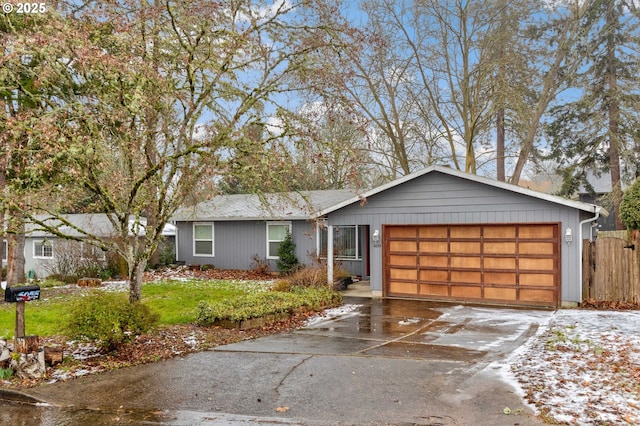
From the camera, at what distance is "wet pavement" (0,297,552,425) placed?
202 inches

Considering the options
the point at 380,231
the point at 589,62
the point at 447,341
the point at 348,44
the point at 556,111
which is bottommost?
the point at 447,341

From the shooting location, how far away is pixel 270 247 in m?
20.1

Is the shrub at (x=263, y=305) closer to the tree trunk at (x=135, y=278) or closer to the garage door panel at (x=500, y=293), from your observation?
the tree trunk at (x=135, y=278)

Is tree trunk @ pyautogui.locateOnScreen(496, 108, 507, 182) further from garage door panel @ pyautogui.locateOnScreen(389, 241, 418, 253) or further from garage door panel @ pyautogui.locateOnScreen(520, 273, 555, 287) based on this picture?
garage door panel @ pyautogui.locateOnScreen(520, 273, 555, 287)

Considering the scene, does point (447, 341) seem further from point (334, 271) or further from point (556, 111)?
point (556, 111)

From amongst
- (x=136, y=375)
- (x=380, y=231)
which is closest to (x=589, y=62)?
(x=380, y=231)

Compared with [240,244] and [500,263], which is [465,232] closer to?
[500,263]

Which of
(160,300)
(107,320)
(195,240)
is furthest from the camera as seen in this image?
(195,240)

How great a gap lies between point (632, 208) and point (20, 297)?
13.4m

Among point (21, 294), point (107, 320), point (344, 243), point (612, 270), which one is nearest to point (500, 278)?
point (612, 270)

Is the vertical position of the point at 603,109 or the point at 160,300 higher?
the point at 603,109

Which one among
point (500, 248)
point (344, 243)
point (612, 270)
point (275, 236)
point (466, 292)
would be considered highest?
point (275, 236)

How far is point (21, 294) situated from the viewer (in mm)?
6633

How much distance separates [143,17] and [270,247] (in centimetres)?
1356
